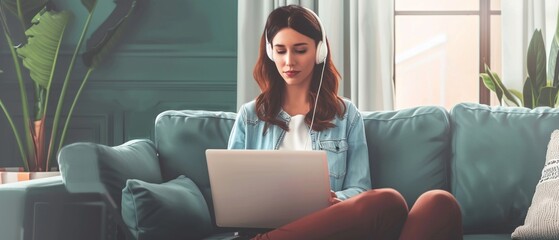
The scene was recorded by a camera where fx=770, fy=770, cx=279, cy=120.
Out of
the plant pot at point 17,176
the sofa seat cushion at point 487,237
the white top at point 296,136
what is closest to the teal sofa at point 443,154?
the sofa seat cushion at point 487,237

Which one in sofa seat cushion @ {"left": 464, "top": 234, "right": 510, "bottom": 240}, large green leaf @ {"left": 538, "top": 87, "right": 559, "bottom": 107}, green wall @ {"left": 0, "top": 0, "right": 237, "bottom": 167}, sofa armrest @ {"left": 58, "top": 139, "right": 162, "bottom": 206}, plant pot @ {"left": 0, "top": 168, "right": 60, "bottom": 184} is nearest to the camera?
sofa armrest @ {"left": 58, "top": 139, "right": 162, "bottom": 206}

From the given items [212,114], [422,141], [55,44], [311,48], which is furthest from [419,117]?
[55,44]

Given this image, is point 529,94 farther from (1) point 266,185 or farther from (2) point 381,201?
(1) point 266,185

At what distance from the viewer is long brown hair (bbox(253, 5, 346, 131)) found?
210 cm

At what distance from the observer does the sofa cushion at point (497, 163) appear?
2.19m

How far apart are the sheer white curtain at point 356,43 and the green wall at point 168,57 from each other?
4.7 inches

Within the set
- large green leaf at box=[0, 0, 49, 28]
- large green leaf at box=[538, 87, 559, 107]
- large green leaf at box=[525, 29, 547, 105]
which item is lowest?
large green leaf at box=[538, 87, 559, 107]

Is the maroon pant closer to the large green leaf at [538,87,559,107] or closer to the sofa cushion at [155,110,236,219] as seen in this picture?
the sofa cushion at [155,110,236,219]

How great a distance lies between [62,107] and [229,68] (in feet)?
2.71

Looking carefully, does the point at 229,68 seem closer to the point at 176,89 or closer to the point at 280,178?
the point at 176,89

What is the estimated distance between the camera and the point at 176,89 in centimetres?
368

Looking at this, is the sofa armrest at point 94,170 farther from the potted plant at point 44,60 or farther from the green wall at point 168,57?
the green wall at point 168,57

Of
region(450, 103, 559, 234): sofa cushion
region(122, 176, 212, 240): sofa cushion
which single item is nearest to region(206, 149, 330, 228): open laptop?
region(122, 176, 212, 240): sofa cushion

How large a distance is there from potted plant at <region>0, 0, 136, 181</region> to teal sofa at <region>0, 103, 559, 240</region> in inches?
46.8
